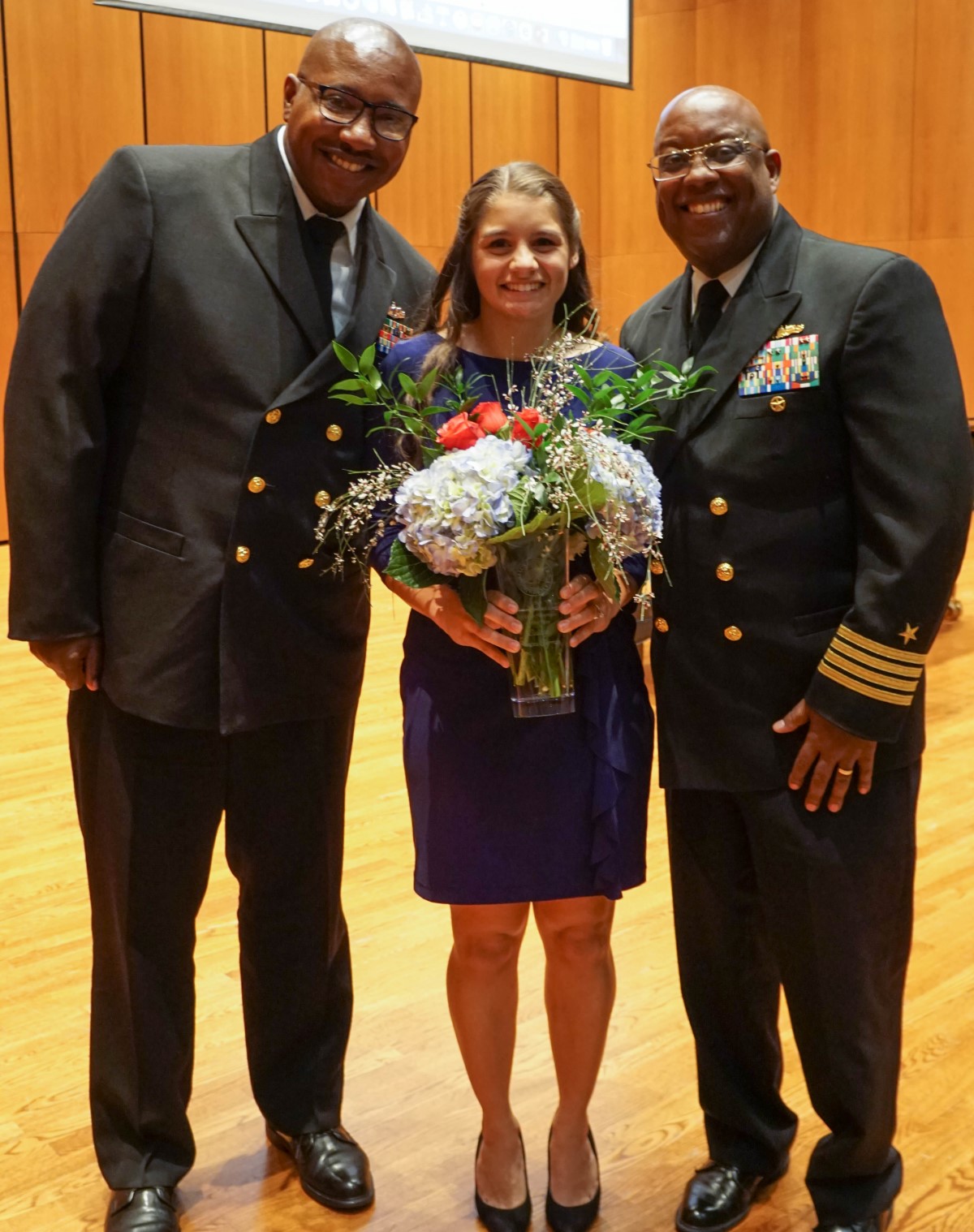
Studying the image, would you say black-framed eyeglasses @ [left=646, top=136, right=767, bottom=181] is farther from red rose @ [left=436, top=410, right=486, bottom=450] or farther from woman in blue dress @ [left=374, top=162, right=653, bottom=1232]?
red rose @ [left=436, top=410, right=486, bottom=450]

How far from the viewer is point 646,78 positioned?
436 inches

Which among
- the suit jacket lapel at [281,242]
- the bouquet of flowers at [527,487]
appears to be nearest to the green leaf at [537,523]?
the bouquet of flowers at [527,487]

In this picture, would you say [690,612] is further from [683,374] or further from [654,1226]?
[654,1226]

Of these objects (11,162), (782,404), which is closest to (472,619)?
(782,404)

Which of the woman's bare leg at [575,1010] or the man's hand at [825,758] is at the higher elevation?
the man's hand at [825,758]

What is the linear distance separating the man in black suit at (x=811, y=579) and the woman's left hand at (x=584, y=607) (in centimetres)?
13

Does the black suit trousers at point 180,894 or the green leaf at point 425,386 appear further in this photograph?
the black suit trousers at point 180,894

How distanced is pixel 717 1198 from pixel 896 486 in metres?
1.19

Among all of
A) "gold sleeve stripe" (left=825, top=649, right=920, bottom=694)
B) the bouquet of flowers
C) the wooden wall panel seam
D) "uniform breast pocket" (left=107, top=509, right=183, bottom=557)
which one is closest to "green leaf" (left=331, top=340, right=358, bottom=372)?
the bouquet of flowers

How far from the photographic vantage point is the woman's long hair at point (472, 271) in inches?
83.1

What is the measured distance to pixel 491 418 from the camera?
1912mm

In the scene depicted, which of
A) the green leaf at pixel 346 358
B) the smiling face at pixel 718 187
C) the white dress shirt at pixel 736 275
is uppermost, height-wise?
the smiling face at pixel 718 187

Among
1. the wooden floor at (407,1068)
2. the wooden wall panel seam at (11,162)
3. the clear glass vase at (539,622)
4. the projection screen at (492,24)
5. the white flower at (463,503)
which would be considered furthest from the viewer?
the wooden wall panel seam at (11,162)

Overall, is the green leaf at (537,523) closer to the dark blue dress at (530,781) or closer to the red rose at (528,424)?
the red rose at (528,424)
